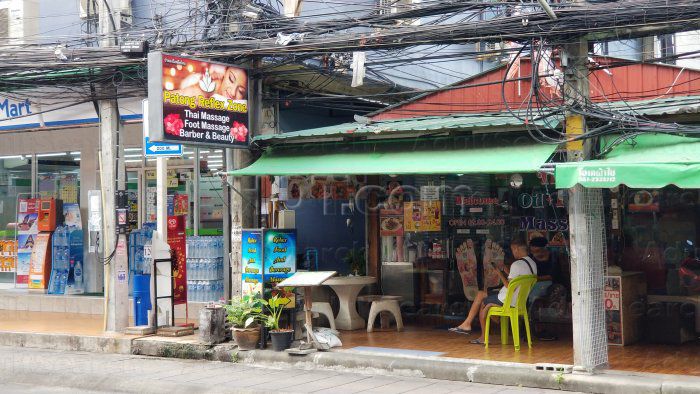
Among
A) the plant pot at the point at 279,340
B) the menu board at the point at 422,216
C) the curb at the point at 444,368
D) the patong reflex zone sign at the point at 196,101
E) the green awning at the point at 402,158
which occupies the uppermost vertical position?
the patong reflex zone sign at the point at 196,101

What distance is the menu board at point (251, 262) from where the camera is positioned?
12.0m

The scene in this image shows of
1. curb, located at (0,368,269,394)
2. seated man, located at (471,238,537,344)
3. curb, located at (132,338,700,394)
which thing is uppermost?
seated man, located at (471,238,537,344)

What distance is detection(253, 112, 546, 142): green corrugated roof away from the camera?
10.3 metres

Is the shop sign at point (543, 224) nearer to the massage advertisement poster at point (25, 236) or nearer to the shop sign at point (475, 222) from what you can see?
the shop sign at point (475, 222)

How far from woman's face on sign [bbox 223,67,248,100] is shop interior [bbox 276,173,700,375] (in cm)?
191

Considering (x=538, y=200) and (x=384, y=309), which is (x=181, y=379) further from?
(x=538, y=200)

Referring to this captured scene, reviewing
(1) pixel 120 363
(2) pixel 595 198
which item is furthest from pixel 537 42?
(1) pixel 120 363

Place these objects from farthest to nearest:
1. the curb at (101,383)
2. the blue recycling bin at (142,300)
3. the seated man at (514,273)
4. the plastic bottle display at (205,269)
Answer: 1. the plastic bottle display at (205,269)
2. the blue recycling bin at (142,300)
3. the seated man at (514,273)
4. the curb at (101,383)

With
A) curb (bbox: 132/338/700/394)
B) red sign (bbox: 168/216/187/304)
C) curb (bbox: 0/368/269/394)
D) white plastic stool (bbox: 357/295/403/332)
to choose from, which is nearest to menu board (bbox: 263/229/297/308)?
curb (bbox: 132/338/700/394)

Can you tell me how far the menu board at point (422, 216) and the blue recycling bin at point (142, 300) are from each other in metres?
4.38

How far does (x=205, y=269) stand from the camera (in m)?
14.9

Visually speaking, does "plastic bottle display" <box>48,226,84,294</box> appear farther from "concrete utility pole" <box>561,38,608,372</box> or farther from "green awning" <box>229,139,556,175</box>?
"concrete utility pole" <box>561,38,608,372</box>

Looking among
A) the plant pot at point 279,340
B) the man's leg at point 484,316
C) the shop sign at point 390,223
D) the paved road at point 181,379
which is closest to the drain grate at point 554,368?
the paved road at point 181,379

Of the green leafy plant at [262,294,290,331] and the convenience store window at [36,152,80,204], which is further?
the convenience store window at [36,152,80,204]
